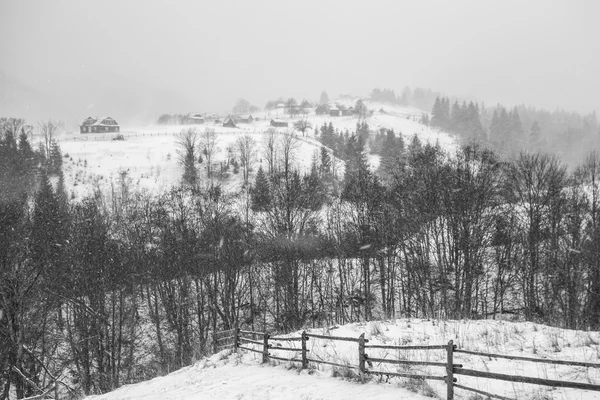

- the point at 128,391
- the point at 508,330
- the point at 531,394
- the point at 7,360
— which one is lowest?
the point at 7,360

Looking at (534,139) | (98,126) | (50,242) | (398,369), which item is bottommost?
(50,242)

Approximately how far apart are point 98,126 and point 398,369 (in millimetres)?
108028

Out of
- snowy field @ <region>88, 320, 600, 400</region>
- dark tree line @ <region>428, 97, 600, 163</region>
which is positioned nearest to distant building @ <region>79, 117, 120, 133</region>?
dark tree line @ <region>428, 97, 600, 163</region>

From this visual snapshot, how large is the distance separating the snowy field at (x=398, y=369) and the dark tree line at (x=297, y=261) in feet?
36.8

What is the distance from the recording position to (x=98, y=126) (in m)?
99.9

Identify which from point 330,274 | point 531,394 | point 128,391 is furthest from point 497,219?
point 128,391

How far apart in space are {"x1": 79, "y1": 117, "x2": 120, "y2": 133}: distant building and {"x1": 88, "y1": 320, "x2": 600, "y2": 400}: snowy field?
10089 centimetres

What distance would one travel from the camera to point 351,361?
34.9 feet

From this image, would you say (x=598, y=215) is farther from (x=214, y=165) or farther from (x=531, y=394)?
(x=214, y=165)

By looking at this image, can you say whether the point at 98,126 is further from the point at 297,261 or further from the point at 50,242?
the point at 297,261

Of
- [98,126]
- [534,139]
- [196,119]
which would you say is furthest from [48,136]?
[534,139]

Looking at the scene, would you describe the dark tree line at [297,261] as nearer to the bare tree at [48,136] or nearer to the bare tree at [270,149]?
the bare tree at [270,149]

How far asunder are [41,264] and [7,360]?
6.09 metres

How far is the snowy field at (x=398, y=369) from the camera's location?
788 cm
